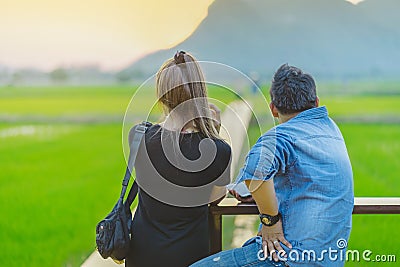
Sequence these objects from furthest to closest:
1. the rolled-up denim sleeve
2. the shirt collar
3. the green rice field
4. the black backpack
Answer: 1. the green rice field
2. the black backpack
3. the shirt collar
4. the rolled-up denim sleeve

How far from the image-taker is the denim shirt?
1333 mm

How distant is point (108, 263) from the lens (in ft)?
6.33

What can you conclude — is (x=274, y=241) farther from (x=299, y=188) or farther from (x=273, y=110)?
(x=273, y=110)

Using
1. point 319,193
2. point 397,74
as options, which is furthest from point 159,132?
point 397,74

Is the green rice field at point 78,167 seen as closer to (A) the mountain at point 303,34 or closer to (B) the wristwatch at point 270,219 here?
(B) the wristwatch at point 270,219

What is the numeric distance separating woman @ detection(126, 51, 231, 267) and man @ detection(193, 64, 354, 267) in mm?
127

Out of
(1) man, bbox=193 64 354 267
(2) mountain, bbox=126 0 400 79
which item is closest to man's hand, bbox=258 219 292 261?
(1) man, bbox=193 64 354 267

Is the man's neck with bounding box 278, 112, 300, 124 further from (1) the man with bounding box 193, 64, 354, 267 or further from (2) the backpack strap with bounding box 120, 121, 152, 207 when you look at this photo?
(2) the backpack strap with bounding box 120, 121, 152, 207

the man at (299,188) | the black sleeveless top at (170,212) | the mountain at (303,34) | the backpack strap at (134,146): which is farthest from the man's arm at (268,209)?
the mountain at (303,34)

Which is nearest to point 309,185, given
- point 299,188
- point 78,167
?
point 299,188

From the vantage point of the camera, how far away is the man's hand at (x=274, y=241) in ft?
4.43

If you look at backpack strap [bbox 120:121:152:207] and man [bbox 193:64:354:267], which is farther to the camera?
backpack strap [bbox 120:121:152:207]

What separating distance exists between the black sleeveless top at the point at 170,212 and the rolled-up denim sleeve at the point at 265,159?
147mm

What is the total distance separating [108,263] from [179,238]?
0.50 meters
